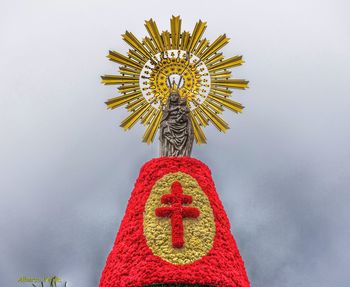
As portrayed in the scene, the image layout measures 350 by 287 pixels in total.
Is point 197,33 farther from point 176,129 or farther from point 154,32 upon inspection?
point 176,129

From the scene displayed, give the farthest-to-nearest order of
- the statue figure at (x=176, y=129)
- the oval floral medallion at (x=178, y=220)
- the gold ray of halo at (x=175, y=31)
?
the gold ray of halo at (x=175, y=31), the statue figure at (x=176, y=129), the oval floral medallion at (x=178, y=220)

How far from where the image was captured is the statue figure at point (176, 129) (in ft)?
41.3

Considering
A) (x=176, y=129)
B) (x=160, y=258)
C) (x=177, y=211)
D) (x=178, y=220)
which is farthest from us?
(x=176, y=129)

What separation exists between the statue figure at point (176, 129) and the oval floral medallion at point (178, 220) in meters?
1.05

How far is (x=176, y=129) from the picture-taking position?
12.7 metres

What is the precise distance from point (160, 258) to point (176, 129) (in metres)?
3.32

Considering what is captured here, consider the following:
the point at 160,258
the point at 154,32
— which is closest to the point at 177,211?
the point at 160,258

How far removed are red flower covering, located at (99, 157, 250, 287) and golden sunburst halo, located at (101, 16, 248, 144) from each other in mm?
2079

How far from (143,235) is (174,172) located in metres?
1.55

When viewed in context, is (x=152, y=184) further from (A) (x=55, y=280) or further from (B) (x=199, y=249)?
(A) (x=55, y=280)

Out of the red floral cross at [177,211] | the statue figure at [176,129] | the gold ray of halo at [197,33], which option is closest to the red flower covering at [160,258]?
the red floral cross at [177,211]

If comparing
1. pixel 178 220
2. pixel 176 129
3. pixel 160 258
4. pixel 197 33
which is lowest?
pixel 160 258

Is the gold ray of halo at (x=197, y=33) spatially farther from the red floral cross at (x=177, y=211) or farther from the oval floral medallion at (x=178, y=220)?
the red floral cross at (x=177, y=211)

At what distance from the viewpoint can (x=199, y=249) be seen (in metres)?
10.7
